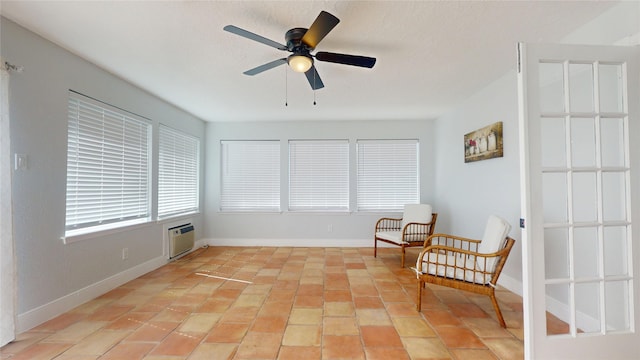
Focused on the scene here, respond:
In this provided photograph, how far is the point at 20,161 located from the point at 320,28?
2.59 meters

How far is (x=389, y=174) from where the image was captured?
5195 millimetres

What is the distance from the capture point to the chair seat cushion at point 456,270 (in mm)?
2383

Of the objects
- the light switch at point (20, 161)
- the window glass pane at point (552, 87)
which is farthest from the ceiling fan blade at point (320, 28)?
the light switch at point (20, 161)

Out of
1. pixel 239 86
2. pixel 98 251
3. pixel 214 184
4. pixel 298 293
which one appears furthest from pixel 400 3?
pixel 214 184

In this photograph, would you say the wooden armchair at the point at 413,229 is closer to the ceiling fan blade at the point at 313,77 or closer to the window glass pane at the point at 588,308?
the window glass pane at the point at 588,308

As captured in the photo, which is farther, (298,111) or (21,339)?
(298,111)

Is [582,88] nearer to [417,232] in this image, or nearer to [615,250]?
[615,250]

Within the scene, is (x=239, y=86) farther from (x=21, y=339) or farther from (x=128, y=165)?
(x=21, y=339)

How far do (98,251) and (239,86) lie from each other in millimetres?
2414

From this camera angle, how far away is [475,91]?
357cm

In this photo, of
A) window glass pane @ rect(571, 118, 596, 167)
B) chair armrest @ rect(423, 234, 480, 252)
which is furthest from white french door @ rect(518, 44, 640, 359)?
chair armrest @ rect(423, 234, 480, 252)

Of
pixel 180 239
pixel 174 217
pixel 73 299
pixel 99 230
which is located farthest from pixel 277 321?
pixel 174 217

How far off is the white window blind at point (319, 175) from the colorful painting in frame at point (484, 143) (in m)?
2.11

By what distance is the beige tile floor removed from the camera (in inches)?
76.4
